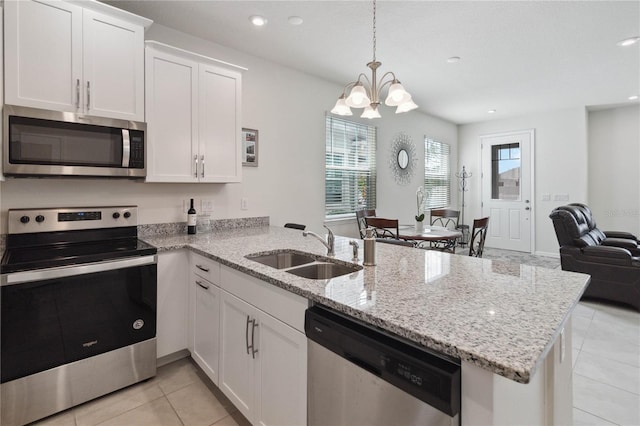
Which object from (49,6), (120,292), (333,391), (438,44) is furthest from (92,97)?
(438,44)

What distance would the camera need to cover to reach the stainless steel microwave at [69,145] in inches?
72.1

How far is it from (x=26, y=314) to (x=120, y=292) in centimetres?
42

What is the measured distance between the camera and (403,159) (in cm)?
532

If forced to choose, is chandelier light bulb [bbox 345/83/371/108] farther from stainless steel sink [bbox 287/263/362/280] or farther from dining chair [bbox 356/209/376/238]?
dining chair [bbox 356/209/376/238]

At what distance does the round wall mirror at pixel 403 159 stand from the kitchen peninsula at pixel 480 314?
3608 millimetres

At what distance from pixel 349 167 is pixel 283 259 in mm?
2539

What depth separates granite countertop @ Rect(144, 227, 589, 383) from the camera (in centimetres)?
80

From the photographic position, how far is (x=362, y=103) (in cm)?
228

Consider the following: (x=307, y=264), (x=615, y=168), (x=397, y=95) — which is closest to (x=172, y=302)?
(x=307, y=264)

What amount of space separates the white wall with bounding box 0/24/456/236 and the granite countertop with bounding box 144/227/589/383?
3.62 ft

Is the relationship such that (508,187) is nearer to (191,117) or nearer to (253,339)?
(191,117)

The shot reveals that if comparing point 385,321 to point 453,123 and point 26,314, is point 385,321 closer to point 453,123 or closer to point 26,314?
point 26,314

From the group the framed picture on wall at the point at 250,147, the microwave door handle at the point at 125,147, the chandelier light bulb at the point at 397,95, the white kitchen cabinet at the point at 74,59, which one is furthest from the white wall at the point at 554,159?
the microwave door handle at the point at 125,147

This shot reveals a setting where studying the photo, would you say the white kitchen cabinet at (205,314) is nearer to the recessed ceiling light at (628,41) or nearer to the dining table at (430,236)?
the dining table at (430,236)
